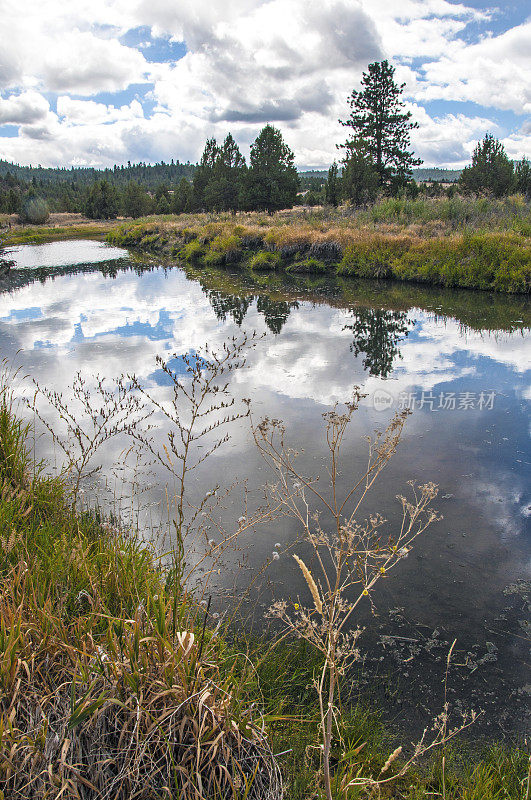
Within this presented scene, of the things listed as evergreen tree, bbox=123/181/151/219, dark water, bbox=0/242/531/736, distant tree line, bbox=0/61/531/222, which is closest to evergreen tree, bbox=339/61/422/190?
distant tree line, bbox=0/61/531/222

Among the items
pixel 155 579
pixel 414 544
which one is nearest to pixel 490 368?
pixel 414 544

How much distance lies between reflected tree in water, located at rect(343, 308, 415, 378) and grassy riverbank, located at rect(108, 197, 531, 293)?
13.8 ft

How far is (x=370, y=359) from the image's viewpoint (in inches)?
364

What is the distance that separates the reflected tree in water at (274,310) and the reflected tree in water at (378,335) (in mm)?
1758

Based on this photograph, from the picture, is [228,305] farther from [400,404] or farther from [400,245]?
[400,404]

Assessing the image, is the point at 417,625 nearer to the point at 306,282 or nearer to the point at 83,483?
the point at 83,483

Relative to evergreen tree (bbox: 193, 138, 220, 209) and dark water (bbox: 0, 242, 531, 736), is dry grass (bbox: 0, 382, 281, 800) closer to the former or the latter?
dark water (bbox: 0, 242, 531, 736)

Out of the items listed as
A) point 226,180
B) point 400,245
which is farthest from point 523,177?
point 226,180

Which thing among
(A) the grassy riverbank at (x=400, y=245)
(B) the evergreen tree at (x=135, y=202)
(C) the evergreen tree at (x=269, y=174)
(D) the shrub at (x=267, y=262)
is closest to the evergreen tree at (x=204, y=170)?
(B) the evergreen tree at (x=135, y=202)

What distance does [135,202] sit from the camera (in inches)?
2562

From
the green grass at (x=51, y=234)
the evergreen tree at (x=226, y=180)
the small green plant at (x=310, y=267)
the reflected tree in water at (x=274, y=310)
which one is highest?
the evergreen tree at (x=226, y=180)

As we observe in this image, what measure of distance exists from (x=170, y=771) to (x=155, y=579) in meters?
1.17

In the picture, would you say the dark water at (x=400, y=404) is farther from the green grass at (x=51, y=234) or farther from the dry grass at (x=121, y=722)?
the green grass at (x=51, y=234)

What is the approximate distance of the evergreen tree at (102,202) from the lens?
75875 mm
